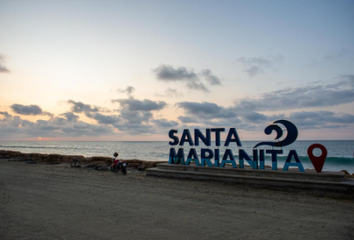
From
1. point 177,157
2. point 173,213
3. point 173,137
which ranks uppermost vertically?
point 173,137

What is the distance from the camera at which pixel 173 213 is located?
8.19m

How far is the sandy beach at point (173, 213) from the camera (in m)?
6.33

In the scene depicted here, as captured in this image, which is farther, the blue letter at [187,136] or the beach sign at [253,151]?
the blue letter at [187,136]

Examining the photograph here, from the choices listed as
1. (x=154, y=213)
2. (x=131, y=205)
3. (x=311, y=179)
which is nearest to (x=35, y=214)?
(x=131, y=205)

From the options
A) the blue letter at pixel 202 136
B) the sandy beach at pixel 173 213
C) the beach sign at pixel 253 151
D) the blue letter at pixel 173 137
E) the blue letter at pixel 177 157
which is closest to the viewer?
the sandy beach at pixel 173 213

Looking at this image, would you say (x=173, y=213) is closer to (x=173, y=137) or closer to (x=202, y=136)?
(x=202, y=136)

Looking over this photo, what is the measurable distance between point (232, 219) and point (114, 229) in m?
3.28

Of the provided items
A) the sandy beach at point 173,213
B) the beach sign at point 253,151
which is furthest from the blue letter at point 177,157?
the sandy beach at point 173,213

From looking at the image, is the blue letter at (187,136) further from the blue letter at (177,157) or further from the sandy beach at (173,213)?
the sandy beach at (173,213)

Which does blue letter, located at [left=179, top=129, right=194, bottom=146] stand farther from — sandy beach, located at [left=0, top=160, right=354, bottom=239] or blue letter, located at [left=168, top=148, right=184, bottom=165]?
sandy beach, located at [left=0, top=160, right=354, bottom=239]

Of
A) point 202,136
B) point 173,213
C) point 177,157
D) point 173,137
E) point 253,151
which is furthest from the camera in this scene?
point 173,137

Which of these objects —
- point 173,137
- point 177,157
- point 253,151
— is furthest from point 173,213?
point 173,137

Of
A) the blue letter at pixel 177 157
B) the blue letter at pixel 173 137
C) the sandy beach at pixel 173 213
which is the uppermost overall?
the blue letter at pixel 173 137

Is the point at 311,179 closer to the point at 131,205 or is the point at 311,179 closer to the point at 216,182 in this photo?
the point at 216,182
